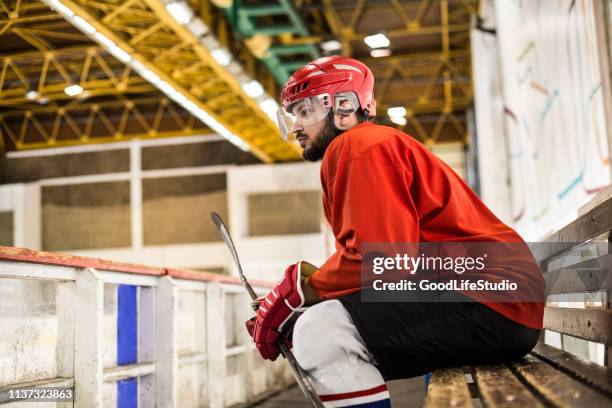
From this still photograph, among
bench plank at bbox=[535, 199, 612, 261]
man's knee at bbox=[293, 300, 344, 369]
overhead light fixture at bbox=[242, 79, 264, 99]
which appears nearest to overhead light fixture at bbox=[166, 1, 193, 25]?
overhead light fixture at bbox=[242, 79, 264, 99]

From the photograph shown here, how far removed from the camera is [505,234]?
2.68 metres

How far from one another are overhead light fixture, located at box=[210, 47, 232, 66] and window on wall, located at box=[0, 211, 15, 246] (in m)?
Answer: 11.6

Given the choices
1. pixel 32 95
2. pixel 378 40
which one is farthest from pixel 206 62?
pixel 32 95

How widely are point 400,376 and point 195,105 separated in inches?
599

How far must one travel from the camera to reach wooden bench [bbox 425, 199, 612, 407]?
1.83 metres

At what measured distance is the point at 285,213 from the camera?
2255 centimetres

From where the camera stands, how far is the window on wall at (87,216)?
23.1 meters

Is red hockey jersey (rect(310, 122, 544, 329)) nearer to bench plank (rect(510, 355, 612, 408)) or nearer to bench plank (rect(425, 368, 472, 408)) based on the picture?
bench plank (rect(510, 355, 612, 408))

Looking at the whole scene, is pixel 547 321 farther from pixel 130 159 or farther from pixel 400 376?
pixel 130 159

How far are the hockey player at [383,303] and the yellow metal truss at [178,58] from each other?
9709mm

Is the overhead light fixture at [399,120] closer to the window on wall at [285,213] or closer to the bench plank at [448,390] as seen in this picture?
the window on wall at [285,213]

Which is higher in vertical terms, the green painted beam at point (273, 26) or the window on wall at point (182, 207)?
the green painted beam at point (273, 26)

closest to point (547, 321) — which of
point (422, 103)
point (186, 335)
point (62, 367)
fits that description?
point (62, 367)

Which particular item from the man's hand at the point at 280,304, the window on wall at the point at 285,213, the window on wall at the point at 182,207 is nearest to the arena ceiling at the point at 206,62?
the window on wall at the point at 285,213
